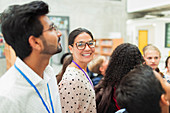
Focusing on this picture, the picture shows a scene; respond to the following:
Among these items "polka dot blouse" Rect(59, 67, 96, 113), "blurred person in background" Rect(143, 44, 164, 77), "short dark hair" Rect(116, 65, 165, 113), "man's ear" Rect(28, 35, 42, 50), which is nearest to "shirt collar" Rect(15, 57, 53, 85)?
"man's ear" Rect(28, 35, 42, 50)

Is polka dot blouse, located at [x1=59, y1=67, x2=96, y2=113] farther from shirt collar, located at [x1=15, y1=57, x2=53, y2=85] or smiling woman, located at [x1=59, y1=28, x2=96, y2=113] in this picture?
shirt collar, located at [x1=15, y1=57, x2=53, y2=85]

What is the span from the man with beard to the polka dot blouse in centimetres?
23

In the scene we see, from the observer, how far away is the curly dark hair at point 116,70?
1479mm

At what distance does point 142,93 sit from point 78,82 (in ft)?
1.89

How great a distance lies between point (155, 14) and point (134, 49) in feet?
23.5

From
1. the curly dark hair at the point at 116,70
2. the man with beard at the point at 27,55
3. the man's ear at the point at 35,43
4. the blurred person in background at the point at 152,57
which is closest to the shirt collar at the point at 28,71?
the man with beard at the point at 27,55

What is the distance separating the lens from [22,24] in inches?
34.2

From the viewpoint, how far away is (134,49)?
1556 mm

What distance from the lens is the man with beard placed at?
0.84 m

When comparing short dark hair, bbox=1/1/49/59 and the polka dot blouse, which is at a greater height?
short dark hair, bbox=1/1/49/59

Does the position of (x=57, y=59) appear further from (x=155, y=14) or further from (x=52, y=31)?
(x=155, y=14)

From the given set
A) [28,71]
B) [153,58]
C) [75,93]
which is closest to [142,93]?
[75,93]

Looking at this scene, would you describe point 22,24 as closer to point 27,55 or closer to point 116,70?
point 27,55

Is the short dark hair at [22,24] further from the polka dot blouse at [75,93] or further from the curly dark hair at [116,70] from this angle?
the curly dark hair at [116,70]
